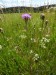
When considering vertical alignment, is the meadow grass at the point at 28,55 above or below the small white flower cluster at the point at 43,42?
below

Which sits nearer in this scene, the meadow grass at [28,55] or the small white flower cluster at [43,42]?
the meadow grass at [28,55]

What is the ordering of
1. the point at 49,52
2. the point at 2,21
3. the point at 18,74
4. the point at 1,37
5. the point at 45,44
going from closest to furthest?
the point at 18,74, the point at 49,52, the point at 45,44, the point at 1,37, the point at 2,21

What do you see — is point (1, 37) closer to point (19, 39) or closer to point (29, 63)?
point (19, 39)

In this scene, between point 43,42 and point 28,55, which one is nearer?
point 28,55

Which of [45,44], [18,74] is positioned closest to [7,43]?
[45,44]

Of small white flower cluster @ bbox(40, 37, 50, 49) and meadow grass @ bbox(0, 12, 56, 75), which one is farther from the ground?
small white flower cluster @ bbox(40, 37, 50, 49)

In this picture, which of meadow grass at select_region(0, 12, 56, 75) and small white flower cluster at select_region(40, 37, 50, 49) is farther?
small white flower cluster at select_region(40, 37, 50, 49)

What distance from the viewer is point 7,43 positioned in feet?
9.21

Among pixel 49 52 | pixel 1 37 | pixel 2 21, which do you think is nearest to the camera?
pixel 49 52

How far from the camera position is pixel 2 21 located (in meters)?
4.02

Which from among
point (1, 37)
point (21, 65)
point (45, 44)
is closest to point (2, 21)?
point (1, 37)

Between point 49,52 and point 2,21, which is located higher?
Result: point 49,52

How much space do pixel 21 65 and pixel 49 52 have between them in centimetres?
29

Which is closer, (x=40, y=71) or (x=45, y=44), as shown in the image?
(x=40, y=71)
